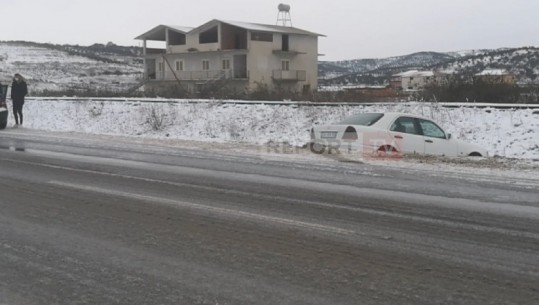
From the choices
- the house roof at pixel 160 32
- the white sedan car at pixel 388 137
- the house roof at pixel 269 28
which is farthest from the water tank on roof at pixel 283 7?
the white sedan car at pixel 388 137

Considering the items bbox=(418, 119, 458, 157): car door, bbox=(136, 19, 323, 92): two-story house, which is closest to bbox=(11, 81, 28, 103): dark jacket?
bbox=(418, 119, 458, 157): car door

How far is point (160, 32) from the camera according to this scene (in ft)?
241

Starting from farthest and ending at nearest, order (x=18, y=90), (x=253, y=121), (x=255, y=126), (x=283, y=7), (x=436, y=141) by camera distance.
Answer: (x=283, y=7) < (x=18, y=90) < (x=253, y=121) < (x=255, y=126) < (x=436, y=141)

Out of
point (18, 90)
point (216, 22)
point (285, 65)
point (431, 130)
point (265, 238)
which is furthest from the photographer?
point (285, 65)

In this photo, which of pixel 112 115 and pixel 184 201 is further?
pixel 112 115

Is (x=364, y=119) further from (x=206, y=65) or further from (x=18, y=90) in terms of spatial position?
(x=206, y=65)

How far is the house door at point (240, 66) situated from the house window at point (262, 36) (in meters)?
2.60

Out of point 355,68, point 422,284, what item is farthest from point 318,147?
point 355,68

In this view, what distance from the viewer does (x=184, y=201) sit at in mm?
7332

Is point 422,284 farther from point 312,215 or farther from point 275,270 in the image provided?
point 312,215

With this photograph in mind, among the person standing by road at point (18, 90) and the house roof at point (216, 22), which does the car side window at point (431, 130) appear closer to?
the person standing by road at point (18, 90)

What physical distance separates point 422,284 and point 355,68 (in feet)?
505

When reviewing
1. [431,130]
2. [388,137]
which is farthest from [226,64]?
[388,137]

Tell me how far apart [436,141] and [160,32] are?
214 ft
